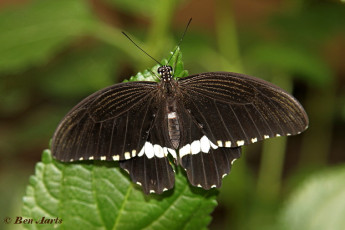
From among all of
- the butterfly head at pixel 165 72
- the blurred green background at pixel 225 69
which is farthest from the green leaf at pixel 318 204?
the butterfly head at pixel 165 72

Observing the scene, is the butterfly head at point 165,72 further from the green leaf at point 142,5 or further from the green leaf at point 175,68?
the green leaf at point 142,5

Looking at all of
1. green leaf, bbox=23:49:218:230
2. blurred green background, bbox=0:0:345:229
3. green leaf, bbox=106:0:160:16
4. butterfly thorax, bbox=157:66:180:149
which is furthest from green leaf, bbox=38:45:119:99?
green leaf, bbox=23:49:218:230

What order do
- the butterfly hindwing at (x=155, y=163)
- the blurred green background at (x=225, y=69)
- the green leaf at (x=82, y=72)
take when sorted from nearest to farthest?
1. the butterfly hindwing at (x=155, y=163)
2. the blurred green background at (x=225, y=69)
3. the green leaf at (x=82, y=72)

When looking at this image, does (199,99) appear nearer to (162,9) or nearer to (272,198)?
(162,9)

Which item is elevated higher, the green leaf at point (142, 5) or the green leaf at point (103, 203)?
the green leaf at point (142, 5)

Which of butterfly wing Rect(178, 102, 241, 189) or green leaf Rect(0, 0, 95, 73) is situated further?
green leaf Rect(0, 0, 95, 73)

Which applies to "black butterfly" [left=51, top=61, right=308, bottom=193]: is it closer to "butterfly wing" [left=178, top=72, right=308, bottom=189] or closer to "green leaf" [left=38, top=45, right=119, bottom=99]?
"butterfly wing" [left=178, top=72, right=308, bottom=189]

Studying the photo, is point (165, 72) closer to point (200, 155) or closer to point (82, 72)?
point (200, 155)

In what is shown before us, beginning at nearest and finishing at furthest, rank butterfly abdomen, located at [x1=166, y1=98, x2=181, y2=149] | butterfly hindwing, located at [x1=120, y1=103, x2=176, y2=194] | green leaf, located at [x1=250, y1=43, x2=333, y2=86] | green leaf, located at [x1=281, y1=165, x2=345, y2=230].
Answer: butterfly hindwing, located at [x1=120, y1=103, x2=176, y2=194], butterfly abdomen, located at [x1=166, y1=98, x2=181, y2=149], green leaf, located at [x1=281, y1=165, x2=345, y2=230], green leaf, located at [x1=250, y1=43, x2=333, y2=86]

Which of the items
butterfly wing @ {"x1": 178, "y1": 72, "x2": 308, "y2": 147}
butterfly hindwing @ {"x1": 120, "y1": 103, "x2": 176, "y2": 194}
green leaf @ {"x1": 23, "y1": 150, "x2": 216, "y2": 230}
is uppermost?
butterfly wing @ {"x1": 178, "y1": 72, "x2": 308, "y2": 147}
